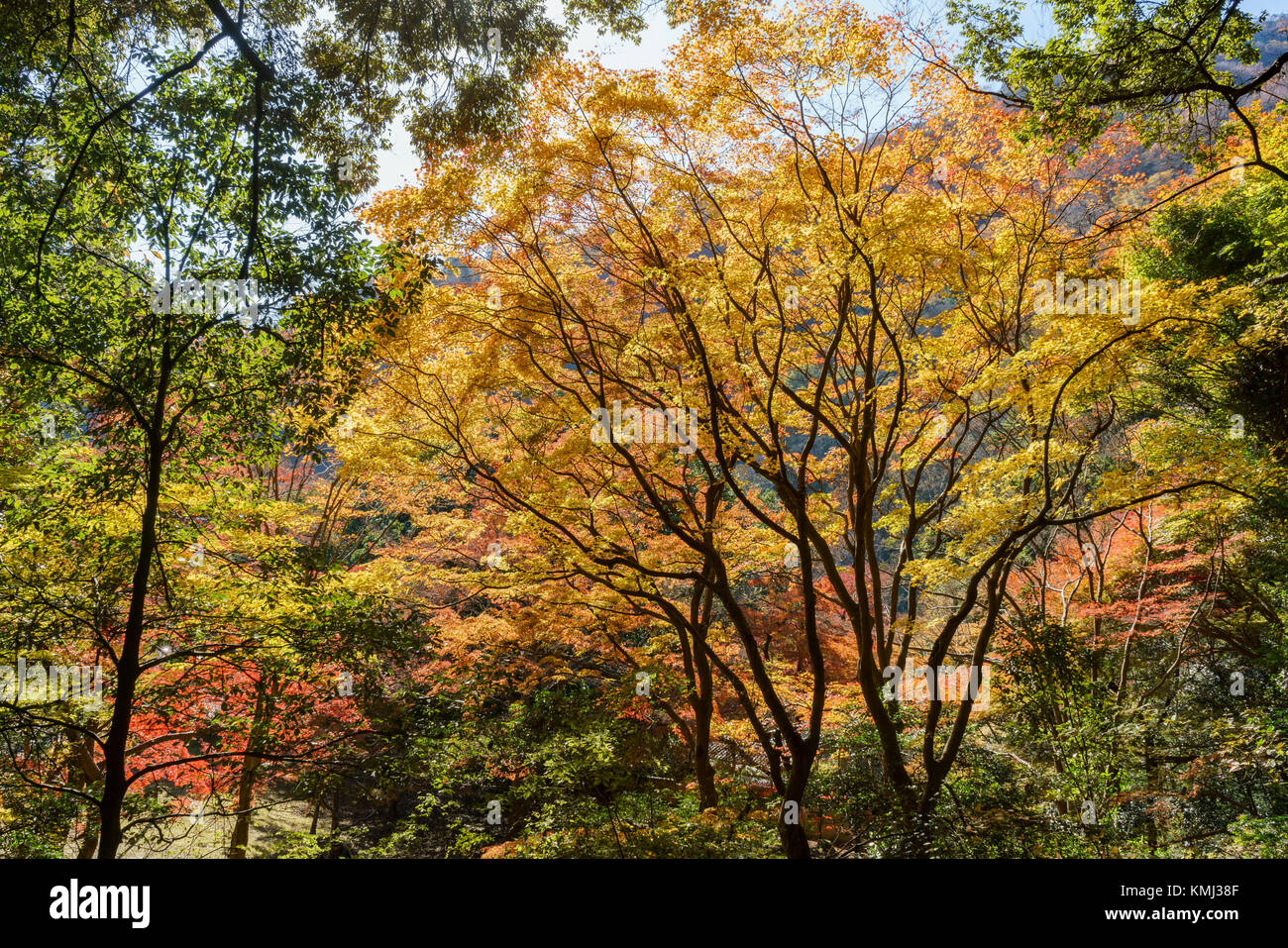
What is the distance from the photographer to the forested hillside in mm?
4684

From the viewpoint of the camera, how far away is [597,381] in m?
8.45

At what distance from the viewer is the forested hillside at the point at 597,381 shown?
184 inches

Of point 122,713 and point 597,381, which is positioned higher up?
point 597,381

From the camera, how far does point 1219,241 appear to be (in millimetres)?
10477
